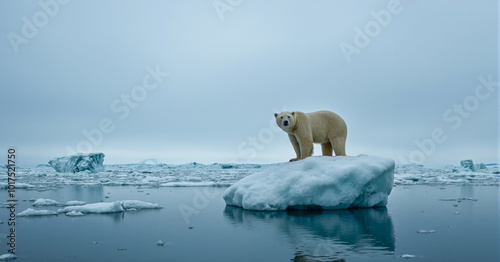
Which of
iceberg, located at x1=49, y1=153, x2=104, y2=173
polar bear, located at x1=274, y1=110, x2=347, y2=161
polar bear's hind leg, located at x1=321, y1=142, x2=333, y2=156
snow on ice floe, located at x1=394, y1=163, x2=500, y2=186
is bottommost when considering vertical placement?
snow on ice floe, located at x1=394, y1=163, x2=500, y2=186

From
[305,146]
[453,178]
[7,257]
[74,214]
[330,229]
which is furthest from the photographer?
[453,178]

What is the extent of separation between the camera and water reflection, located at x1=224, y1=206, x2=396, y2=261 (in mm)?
5484

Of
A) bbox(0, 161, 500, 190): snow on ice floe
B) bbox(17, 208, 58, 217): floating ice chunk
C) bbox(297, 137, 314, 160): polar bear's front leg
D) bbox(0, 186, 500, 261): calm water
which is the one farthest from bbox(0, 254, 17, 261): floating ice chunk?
bbox(0, 161, 500, 190): snow on ice floe

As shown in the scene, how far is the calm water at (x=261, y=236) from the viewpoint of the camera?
5.35 metres

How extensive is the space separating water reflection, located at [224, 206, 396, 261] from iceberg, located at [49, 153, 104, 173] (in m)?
28.4

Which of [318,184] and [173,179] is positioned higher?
[318,184]

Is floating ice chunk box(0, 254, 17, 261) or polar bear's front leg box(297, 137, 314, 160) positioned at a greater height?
polar bear's front leg box(297, 137, 314, 160)

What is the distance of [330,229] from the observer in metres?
7.28

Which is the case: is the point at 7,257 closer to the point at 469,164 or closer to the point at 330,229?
the point at 330,229

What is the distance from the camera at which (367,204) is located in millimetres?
10930

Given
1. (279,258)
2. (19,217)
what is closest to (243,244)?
(279,258)

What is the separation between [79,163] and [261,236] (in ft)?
107

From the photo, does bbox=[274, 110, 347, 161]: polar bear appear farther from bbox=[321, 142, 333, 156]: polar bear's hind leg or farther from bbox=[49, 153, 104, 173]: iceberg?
bbox=[49, 153, 104, 173]: iceberg

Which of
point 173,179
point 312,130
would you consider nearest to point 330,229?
point 312,130
